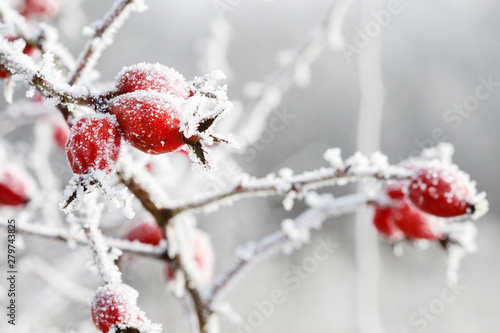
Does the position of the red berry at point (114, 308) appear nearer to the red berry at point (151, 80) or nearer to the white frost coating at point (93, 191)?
the white frost coating at point (93, 191)

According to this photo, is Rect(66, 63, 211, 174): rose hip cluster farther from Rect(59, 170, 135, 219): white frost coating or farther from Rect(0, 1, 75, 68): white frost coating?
Rect(0, 1, 75, 68): white frost coating

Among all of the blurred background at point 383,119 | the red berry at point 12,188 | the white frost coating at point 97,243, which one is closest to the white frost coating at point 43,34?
the white frost coating at point 97,243

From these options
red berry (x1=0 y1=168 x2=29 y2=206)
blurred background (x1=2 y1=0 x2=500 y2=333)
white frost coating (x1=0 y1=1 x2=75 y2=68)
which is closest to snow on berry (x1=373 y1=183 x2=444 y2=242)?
white frost coating (x1=0 y1=1 x2=75 y2=68)

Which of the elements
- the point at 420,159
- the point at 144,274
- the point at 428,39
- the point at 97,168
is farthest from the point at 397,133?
the point at 97,168

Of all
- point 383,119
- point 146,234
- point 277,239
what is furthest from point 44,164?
point 383,119

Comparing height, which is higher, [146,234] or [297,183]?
[146,234]

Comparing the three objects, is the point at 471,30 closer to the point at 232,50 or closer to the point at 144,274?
the point at 232,50

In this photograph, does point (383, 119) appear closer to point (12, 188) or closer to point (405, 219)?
point (405, 219)
